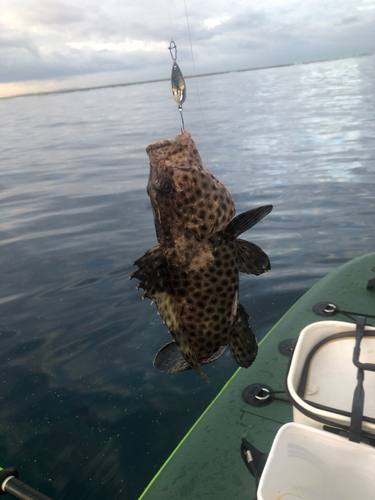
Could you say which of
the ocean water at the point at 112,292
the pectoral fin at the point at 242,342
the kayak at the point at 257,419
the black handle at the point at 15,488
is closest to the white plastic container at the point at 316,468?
the kayak at the point at 257,419

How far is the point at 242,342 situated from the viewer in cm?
145

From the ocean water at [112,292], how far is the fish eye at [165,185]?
39cm

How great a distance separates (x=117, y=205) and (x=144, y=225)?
85.9 inches

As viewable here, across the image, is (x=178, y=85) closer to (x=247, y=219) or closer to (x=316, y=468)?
(x=247, y=219)

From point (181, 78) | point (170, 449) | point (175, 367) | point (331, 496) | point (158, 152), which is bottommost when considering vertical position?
point (170, 449)

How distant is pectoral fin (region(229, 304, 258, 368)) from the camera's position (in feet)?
4.63

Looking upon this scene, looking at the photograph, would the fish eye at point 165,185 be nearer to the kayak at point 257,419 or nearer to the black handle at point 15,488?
the kayak at point 257,419

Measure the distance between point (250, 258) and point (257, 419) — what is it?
2.95m

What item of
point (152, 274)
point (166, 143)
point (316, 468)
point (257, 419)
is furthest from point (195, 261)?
point (257, 419)

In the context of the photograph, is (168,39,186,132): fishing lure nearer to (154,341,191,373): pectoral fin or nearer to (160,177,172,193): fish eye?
(160,177,172,193): fish eye

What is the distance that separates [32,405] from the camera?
18.9 feet

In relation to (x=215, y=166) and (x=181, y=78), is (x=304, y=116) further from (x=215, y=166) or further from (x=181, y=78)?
(x=181, y=78)

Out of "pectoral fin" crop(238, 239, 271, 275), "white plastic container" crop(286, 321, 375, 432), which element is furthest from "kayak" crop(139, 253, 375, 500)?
"pectoral fin" crop(238, 239, 271, 275)

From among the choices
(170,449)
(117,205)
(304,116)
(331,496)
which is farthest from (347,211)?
(304,116)
